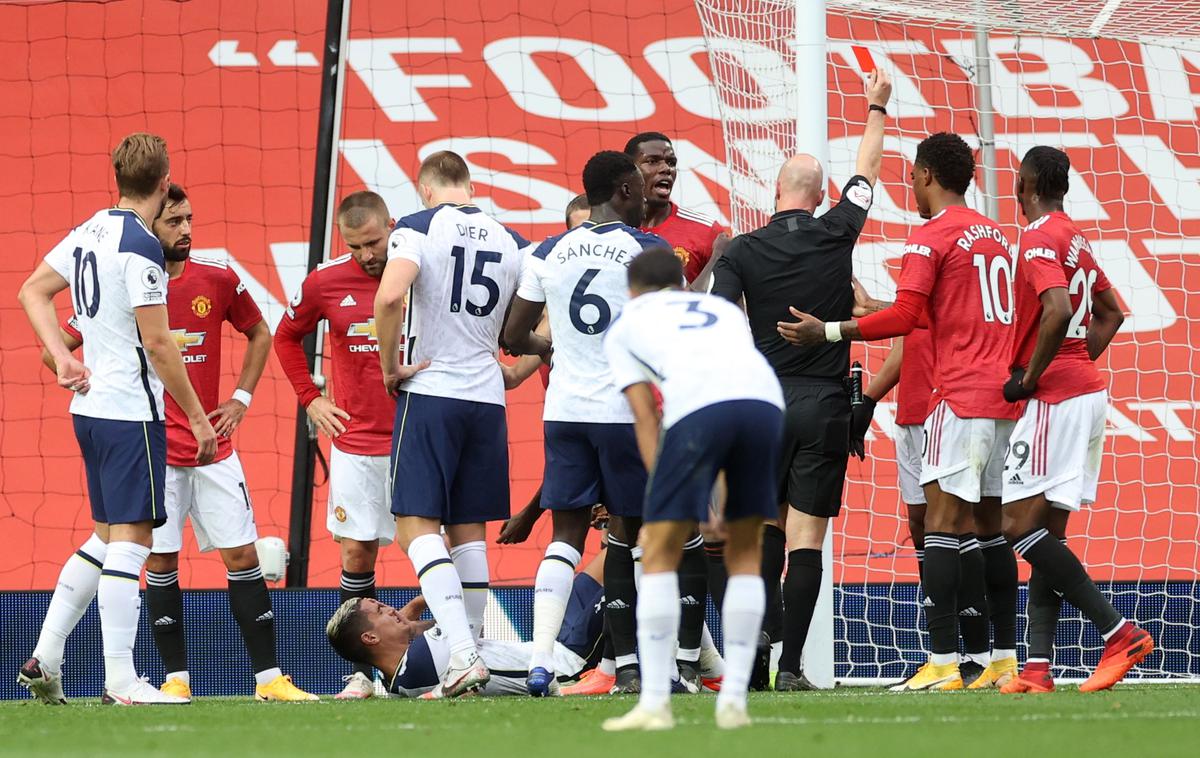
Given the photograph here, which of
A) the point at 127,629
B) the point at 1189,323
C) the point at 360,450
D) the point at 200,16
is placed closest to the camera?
the point at 127,629

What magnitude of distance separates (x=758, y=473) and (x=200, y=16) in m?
9.67

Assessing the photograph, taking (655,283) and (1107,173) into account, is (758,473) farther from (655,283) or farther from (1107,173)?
(1107,173)

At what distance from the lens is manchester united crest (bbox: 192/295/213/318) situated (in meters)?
→ 7.53

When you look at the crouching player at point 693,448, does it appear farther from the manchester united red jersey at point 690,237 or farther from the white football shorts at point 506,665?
the manchester united red jersey at point 690,237

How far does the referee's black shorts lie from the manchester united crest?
2781 mm

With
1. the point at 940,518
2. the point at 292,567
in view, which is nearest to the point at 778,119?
the point at 940,518

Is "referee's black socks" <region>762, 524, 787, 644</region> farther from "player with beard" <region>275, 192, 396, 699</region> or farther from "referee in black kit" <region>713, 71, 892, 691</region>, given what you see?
"player with beard" <region>275, 192, 396, 699</region>

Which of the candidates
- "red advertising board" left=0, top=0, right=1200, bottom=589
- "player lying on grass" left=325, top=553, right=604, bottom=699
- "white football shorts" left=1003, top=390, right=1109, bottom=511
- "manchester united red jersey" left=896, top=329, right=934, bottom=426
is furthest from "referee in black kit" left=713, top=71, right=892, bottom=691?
"red advertising board" left=0, top=0, right=1200, bottom=589

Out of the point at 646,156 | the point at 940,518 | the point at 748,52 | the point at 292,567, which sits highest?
the point at 748,52

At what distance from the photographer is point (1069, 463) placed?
673 cm

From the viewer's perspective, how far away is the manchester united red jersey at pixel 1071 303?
Result: 675 cm

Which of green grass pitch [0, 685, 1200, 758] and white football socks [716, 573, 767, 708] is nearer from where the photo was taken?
green grass pitch [0, 685, 1200, 758]

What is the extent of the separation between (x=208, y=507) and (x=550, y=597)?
186 cm

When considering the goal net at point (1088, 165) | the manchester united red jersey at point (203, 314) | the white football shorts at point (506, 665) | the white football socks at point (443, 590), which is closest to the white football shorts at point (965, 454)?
the white football shorts at point (506, 665)
